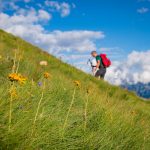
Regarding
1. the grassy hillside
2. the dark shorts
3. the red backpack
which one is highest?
the red backpack

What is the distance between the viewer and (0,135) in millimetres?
3898

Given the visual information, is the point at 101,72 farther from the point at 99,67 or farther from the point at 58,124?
the point at 58,124

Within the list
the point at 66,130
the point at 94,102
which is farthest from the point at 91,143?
the point at 94,102

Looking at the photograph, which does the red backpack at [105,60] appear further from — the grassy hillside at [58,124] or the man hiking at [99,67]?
the grassy hillside at [58,124]

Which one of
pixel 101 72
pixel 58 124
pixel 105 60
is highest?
pixel 105 60

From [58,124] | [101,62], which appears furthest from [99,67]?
[58,124]

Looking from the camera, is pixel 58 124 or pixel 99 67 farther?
pixel 99 67

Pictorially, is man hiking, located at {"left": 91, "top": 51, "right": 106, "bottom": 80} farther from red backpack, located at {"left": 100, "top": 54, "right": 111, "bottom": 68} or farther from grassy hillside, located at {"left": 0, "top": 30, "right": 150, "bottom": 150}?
grassy hillside, located at {"left": 0, "top": 30, "right": 150, "bottom": 150}

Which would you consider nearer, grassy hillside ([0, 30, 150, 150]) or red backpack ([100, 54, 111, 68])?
grassy hillside ([0, 30, 150, 150])

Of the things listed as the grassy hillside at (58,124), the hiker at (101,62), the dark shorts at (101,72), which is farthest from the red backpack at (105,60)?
the grassy hillside at (58,124)

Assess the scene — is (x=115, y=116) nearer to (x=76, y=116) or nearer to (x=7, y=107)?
(x=76, y=116)

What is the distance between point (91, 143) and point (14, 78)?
1.63 metres

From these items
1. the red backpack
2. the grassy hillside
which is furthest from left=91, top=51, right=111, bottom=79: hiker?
the grassy hillside

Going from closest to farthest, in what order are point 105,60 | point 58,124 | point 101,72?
point 58,124, point 105,60, point 101,72
